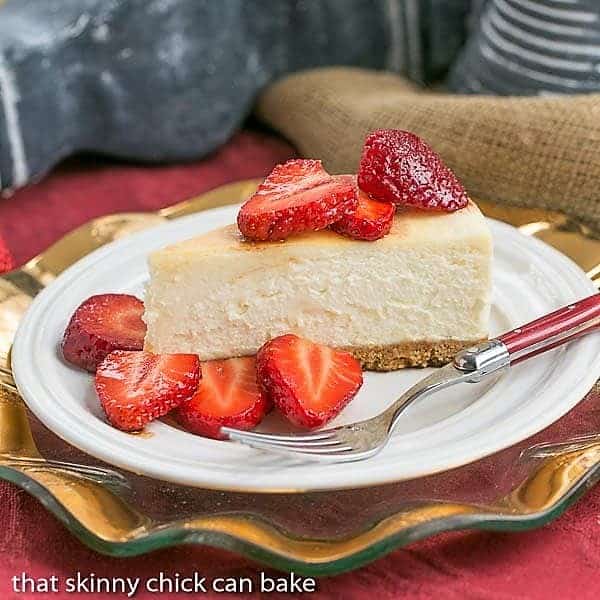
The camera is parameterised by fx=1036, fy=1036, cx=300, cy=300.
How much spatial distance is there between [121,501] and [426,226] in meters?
0.56

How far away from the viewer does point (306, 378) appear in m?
1.24

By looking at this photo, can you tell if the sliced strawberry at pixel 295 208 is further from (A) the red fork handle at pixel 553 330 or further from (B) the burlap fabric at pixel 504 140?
(B) the burlap fabric at pixel 504 140

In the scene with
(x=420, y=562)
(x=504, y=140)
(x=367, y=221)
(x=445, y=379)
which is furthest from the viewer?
(x=504, y=140)

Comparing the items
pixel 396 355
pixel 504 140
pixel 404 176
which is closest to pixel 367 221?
pixel 404 176

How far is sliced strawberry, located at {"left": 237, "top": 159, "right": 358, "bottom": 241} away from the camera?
1.33 meters

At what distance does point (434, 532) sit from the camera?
40.1 inches

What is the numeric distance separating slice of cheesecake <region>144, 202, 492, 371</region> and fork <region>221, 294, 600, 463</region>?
0.12 m

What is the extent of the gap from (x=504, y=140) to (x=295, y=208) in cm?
64

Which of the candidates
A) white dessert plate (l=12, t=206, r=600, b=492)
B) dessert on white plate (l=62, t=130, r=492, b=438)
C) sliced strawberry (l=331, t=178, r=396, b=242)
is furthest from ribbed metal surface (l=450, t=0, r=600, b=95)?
sliced strawberry (l=331, t=178, r=396, b=242)

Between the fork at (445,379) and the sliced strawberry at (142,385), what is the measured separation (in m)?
0.13

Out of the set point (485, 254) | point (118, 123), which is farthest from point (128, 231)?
point (485, 254)

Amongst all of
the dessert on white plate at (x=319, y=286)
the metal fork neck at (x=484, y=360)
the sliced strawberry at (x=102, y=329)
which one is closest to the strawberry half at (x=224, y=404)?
the dessert on white plate at (x=319, y=286)

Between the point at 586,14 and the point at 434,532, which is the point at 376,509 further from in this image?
the point at 586,14

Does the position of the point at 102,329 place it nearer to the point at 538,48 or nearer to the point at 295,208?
the point at 295,208
